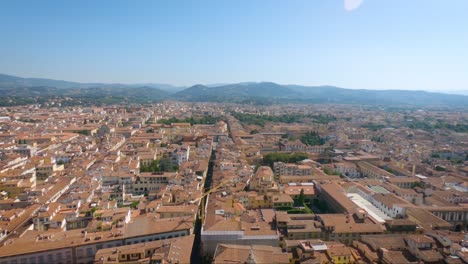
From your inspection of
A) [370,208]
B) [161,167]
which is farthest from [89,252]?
[370,208]

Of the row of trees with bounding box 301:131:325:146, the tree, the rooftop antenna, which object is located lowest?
the tree

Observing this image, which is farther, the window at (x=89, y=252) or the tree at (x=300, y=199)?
the tree at (x=300, y=199)

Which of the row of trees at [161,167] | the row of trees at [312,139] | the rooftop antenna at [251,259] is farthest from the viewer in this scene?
the row of trees at [312,139]

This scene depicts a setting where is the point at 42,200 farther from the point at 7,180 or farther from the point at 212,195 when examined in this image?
the point at 212,195

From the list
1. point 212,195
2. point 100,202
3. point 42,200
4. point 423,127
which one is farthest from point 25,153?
point 423,127

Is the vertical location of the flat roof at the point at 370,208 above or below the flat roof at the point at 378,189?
below

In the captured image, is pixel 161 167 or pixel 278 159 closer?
pixel 161 167

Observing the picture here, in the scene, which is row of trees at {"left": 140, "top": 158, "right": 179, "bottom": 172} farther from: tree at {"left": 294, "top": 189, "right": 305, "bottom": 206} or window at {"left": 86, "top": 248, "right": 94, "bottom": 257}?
window at {"left": 86, "top": 248, "right": 94, "bottom": 257}

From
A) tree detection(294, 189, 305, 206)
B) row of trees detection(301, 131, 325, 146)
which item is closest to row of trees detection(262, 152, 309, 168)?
tree detection(294, 189, 305, 206)

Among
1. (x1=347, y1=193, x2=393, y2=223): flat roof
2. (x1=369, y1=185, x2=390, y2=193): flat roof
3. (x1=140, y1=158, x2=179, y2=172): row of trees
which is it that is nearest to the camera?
(x1=347, y1=193, x2=393, y2=223): flat roof

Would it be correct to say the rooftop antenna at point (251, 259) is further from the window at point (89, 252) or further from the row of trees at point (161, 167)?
the row of trees at point (161, 167)

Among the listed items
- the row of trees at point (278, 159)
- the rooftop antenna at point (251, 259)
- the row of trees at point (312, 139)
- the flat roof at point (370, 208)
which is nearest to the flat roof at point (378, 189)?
the flat roof at point (370, 208)

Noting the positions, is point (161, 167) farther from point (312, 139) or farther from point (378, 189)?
point (312, 139)
